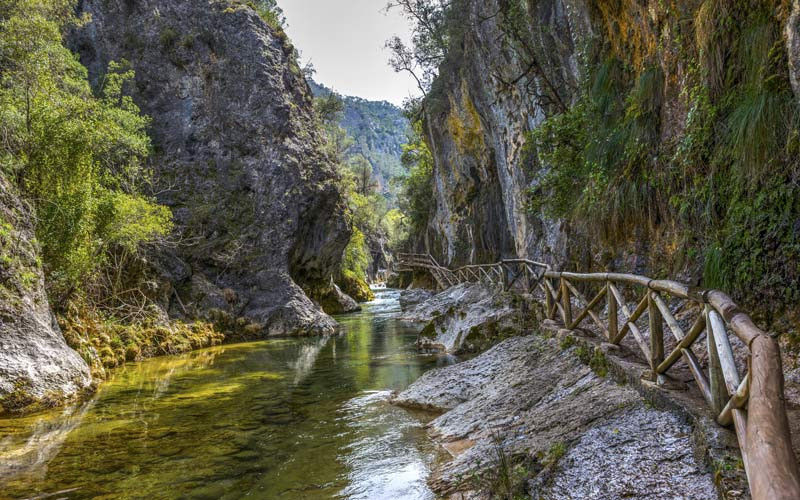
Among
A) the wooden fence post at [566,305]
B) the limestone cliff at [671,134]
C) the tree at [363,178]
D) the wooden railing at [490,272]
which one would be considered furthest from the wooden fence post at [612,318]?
the tree at [363,178]

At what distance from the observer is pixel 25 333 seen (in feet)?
26.0

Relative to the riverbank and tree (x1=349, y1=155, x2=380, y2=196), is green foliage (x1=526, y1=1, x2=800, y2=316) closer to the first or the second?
the riverbank

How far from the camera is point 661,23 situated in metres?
6.90

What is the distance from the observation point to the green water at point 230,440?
4430mm

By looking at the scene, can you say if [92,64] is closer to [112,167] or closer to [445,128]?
[112,167]

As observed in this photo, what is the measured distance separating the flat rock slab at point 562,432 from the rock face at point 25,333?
239 inches

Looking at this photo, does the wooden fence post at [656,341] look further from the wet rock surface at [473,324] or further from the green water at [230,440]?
the wet rock surface at [473,324]

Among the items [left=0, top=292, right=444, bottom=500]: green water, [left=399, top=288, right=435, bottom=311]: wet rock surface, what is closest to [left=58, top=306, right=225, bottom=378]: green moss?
[left=0, top=292, right=444, bottom=500]: green water

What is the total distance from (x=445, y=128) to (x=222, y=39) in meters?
12.7

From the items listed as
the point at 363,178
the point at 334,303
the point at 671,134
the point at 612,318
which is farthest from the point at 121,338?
the point at 363,178

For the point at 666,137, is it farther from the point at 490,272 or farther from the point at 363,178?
the point at 363,178

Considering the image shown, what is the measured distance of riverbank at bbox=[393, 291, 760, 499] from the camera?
2582mm

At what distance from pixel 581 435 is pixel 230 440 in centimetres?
428

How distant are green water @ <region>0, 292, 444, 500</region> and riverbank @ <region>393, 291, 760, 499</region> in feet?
1.78
